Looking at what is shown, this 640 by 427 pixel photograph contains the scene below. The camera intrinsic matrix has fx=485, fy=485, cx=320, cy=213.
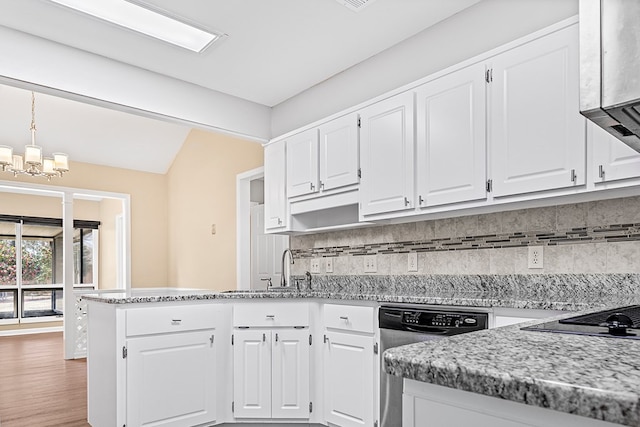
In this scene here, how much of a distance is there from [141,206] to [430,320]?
19.5 feet

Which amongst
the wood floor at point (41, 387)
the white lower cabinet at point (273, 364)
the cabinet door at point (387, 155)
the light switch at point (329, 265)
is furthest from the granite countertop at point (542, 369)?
the wood floor at point (41, 387)

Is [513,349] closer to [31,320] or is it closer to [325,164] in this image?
[325,164]

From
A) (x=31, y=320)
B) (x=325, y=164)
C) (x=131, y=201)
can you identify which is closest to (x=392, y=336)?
(x=325, y=164)

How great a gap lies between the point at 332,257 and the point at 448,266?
44.3 inches

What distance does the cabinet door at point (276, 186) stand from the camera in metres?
3.86

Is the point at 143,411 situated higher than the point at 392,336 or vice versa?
the point at 392,336

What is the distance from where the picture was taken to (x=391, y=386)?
101 inches

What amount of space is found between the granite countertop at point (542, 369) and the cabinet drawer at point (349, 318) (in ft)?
6.05

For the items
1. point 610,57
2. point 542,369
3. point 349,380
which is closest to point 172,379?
point 349,380

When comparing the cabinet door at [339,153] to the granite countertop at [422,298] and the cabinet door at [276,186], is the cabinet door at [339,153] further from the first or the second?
the granite countertop at [422,298]

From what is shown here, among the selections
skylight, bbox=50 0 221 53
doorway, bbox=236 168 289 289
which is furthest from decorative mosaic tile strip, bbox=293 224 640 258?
doorway, bbox=236 168 289 289

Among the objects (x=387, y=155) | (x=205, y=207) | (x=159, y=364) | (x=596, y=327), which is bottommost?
(x=159, y=364)

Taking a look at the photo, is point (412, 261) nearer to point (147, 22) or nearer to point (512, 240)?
point (512, 240)

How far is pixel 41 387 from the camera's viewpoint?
4.50m
